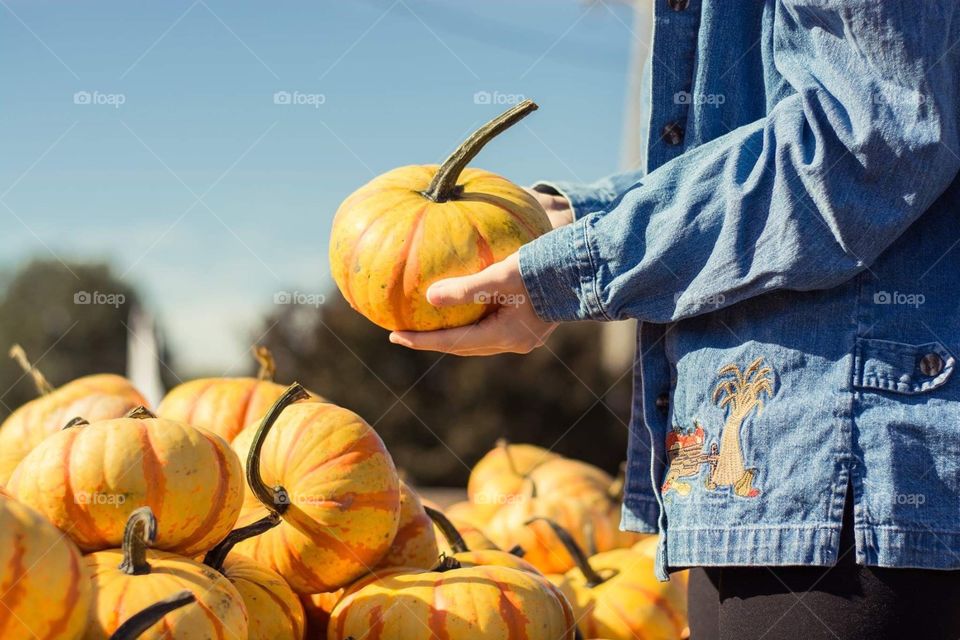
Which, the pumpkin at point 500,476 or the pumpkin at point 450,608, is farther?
the pumpkin at point 500,476

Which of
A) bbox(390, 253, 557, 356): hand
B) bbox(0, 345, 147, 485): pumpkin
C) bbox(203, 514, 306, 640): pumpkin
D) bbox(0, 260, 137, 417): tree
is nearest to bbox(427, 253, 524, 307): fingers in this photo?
bbox(390, 253, 557, 356): hand

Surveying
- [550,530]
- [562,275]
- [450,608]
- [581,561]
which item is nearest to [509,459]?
[550,530]

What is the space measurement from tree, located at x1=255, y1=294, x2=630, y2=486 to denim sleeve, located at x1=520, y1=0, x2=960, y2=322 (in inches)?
270

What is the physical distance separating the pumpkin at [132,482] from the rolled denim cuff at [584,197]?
782mm

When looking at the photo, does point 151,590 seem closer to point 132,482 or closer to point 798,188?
point 132,482

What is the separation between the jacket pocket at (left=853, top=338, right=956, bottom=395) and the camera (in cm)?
129

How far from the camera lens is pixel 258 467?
1758 millimetres

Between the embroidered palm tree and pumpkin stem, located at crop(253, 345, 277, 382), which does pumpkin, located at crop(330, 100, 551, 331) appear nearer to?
the embroidered palm tree

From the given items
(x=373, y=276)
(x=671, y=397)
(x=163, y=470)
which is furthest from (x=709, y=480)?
(x=163, y=470)

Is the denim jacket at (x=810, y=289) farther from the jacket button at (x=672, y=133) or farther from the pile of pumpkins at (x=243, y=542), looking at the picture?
the pile of pumpkins at (x=243, y=542)

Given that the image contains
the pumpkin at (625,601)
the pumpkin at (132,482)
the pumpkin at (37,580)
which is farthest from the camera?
the pumpkin at (625,601)

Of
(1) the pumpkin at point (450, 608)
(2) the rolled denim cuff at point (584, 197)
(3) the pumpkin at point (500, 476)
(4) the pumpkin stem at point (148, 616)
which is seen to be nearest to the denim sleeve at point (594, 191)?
(2) the rolled denim cuff at point (584, 197)

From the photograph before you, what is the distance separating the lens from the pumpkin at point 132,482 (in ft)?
4.98

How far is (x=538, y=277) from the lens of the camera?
150 centimetres
